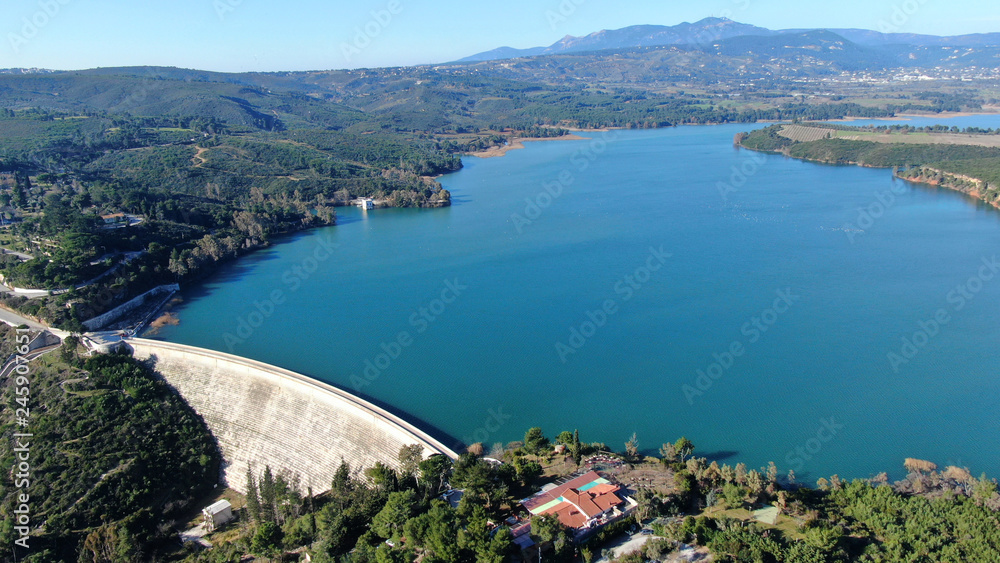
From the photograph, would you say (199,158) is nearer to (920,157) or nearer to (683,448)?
(683,448)

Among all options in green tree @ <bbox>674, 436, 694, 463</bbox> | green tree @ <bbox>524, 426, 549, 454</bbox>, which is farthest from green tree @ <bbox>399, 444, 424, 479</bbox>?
green tree @ <bbox>674, 436, 694, 463</bbox>

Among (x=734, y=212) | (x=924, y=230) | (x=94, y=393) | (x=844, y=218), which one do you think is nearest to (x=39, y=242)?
(x=94, y=393)

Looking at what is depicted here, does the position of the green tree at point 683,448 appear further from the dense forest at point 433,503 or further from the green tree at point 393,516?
the green tree at point 393,516

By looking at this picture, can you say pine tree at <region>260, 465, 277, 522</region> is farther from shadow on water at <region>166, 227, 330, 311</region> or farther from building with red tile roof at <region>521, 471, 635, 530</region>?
shadow on water at <region>166, 227, 330, 311</region>

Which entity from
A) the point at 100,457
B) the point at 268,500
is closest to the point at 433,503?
the point at 268,500

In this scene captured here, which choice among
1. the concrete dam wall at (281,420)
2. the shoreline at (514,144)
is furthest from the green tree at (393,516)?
the shoreline at (514,144)

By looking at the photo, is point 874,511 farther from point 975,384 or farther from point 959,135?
point 959,135
